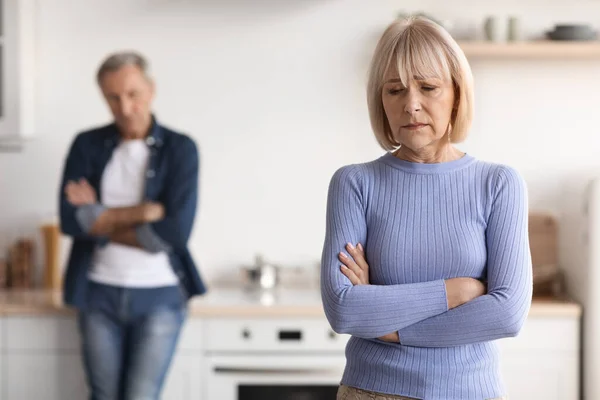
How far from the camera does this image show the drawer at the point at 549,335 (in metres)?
3.67

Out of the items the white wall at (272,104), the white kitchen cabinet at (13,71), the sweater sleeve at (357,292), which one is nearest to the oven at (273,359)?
the white wall at (272,104)

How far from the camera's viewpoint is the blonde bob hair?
174 cm

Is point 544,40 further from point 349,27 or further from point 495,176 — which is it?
point 495,176

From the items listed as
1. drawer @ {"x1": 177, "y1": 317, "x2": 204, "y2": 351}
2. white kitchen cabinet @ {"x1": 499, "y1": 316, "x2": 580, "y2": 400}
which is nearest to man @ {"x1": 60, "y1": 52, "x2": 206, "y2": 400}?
drawer @ {"x1": 177, "y1": 317, "x2": 204, "y2": 351}

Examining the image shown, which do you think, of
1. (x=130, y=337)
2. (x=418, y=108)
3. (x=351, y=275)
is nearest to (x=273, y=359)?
(x=130, y=337)

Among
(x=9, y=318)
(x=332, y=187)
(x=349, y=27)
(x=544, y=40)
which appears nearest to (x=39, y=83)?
(x=9, y=318)

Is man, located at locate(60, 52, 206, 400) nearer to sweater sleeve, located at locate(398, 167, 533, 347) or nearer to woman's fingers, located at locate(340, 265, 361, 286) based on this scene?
woman's fingers, located at locate(340, 265, 361, 286)

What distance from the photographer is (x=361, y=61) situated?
162 inches

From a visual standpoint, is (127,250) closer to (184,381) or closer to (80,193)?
(80,193)

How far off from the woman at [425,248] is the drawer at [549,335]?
194cm

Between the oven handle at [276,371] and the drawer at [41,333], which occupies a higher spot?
the drawer at [41,333]

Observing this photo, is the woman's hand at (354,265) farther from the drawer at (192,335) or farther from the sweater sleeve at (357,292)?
the drawer at (192,335)

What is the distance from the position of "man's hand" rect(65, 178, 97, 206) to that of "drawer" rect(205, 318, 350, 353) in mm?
707

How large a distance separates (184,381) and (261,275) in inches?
21.8
